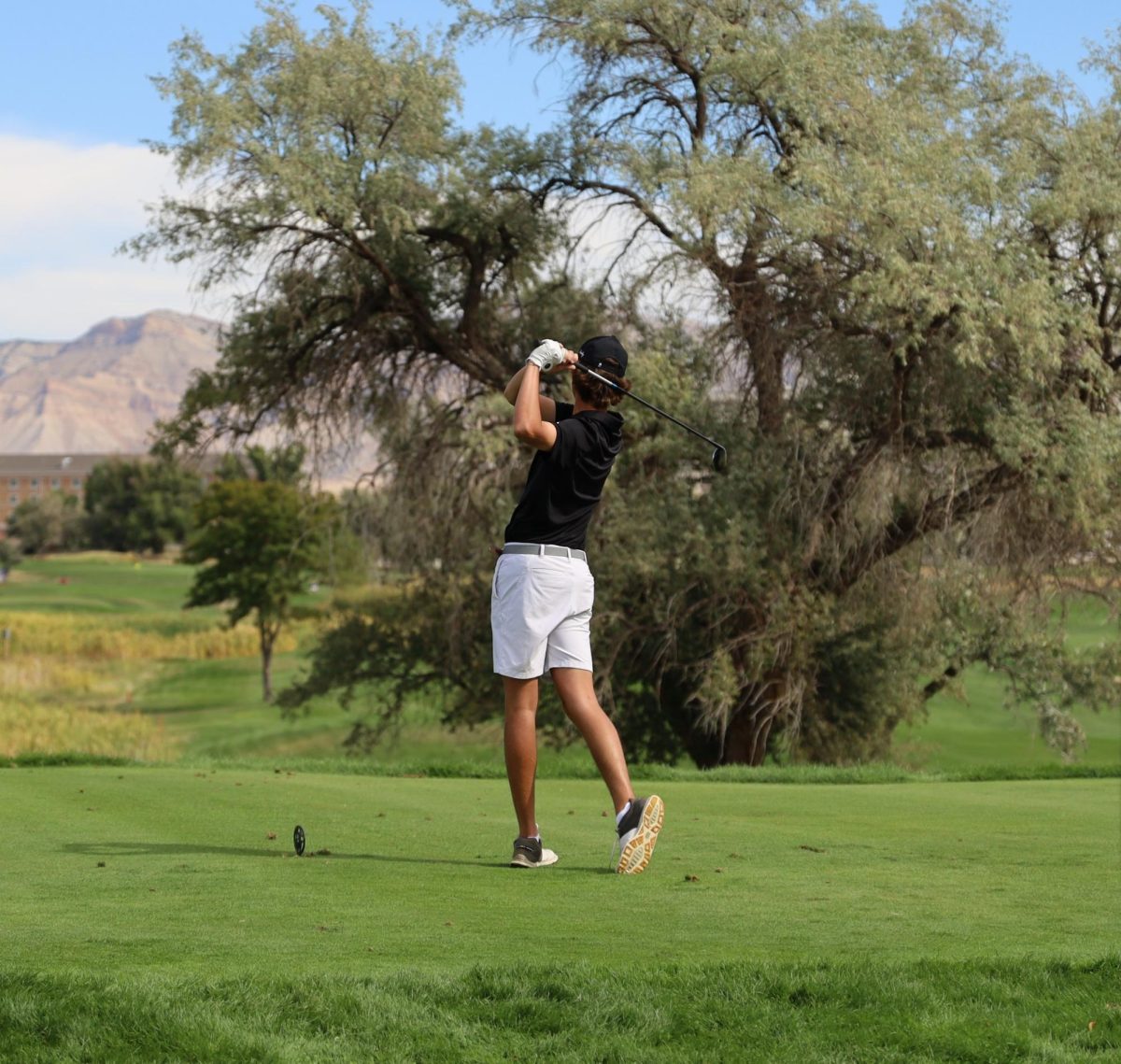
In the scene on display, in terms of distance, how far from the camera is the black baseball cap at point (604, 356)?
22.3 ft

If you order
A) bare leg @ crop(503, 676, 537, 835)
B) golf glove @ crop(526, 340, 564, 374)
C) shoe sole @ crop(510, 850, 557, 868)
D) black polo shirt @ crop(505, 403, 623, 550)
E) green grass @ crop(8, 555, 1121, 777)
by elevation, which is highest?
golf glove @ crop(526, 340, 564, 374)

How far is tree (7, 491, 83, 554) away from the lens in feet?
423

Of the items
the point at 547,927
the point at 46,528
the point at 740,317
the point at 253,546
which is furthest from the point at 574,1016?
the point at 46,528

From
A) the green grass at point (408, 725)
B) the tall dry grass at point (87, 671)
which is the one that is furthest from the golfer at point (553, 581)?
the tall dry grass at point (87, 671)

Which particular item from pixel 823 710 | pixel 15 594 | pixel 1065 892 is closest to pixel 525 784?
pixel 1065 892

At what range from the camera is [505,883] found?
234 inches

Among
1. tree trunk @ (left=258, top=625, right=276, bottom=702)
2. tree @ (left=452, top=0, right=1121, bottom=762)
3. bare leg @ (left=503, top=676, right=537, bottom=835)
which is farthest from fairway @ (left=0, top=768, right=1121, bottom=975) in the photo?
tree trunk @ (left=258, top=625, right=276, bottom=702)

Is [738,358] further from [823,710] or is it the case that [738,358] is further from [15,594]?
[15,594]

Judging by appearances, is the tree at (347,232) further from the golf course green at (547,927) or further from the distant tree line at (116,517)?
the distant tree line at (116,517)

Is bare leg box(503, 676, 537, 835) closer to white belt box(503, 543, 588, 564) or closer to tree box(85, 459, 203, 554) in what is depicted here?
white belt box(503, 543, 588, 564)

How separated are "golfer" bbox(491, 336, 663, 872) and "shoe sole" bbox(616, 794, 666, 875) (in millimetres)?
277

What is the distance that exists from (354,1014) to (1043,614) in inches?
720

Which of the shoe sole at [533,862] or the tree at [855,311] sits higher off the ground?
the tree at [855,311]

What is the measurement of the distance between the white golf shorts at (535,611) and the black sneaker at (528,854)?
71 centimetres
